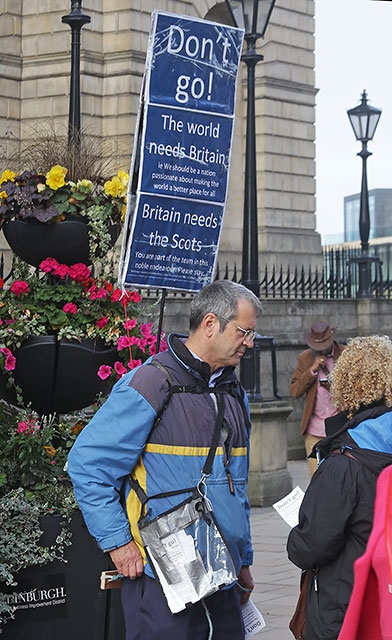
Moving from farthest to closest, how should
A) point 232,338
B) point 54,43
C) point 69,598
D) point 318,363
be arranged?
point 54,43 → point 318,363 → point 69,598 → point 232,338

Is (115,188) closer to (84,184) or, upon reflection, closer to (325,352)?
(84,184)

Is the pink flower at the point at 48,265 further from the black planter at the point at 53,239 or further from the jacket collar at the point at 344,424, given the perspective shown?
the jacket collar at the point at 344,424

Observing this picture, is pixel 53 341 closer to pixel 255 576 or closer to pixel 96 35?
pixel 255 576

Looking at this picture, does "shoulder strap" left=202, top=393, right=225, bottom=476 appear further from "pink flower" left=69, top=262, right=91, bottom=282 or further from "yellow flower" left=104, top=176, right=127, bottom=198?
"yellow flower" left=104, top=176, right=127, bottom=198

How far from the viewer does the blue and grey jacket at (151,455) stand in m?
3.97

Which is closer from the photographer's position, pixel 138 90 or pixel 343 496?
pixel 343 496

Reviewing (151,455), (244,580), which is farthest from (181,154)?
(244,580)

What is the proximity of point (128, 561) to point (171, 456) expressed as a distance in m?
0.40

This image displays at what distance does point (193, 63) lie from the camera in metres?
6.09

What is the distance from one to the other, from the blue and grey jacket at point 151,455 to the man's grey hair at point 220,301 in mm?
168

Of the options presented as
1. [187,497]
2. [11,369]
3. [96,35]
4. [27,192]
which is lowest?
[187,497]

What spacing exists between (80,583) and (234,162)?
755 inches

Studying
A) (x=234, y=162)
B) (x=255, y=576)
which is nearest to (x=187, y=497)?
(x=255, y=576)

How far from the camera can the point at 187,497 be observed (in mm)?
3984
